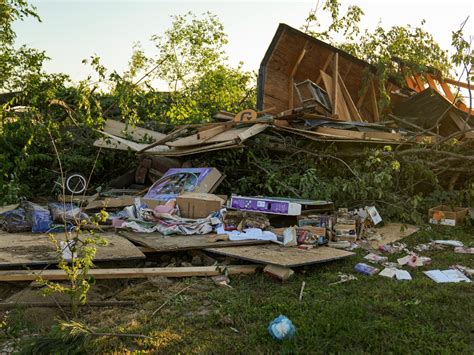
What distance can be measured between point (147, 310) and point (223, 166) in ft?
13.1

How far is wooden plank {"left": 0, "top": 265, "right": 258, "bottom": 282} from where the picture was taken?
327 centimetres

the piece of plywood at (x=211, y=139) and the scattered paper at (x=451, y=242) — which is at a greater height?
the piece of plywood at (x=211, y=139)

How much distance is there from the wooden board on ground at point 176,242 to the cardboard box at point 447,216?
9.36 feet

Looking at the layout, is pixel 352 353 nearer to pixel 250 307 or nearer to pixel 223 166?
pixel 250 307

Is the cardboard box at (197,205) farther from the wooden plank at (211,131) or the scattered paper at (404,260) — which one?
the scattered paper at (404,260)

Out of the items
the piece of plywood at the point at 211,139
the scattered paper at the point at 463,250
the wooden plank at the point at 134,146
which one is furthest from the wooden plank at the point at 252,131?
the scattered paper at the point at 463,250

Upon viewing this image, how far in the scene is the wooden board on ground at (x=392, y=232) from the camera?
4887 millimetres

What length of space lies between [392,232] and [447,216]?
3.50 ft

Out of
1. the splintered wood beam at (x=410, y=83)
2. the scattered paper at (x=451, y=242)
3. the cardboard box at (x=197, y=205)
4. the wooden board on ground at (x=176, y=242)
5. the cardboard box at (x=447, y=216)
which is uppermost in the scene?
the splintered wood beam at (x=410, y=83)

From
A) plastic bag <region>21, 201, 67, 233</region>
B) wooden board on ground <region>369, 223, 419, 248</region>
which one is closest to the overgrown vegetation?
wooden board on ground <region>369, 223, 419, 248</region>

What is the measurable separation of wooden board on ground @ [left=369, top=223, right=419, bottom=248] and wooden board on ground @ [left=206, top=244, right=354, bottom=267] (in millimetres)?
950

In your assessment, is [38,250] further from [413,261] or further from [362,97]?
[362,97]

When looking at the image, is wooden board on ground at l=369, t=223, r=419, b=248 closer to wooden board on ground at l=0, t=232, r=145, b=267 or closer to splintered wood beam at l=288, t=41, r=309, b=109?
wooden board on ground at l=0, t=232, r=145, b=267

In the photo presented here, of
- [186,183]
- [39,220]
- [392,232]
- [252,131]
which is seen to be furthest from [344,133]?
[39,220]
